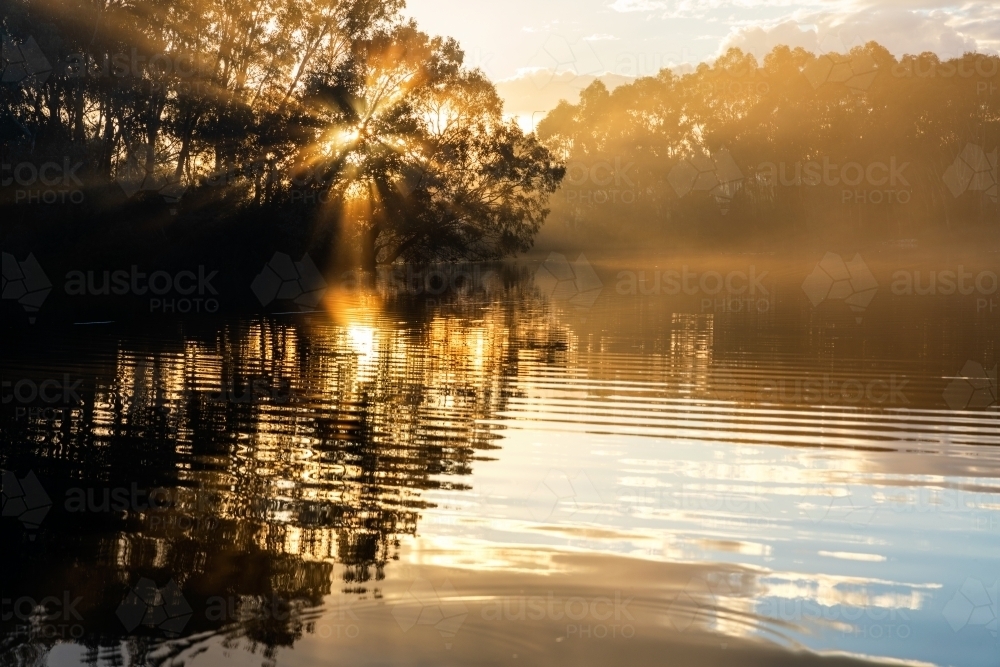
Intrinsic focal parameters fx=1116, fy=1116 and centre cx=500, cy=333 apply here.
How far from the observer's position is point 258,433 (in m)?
13.1

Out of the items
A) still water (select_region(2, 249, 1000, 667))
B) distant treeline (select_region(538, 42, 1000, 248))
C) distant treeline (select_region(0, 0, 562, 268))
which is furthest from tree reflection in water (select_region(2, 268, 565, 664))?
distant treeline (select_region(538, 42, 1000, 248))

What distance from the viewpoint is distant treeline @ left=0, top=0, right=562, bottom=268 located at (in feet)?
123

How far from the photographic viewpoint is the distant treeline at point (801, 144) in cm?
9038

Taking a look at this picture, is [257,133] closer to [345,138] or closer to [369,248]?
[345,138]

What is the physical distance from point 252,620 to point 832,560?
404 cm

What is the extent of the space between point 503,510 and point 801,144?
300 ft

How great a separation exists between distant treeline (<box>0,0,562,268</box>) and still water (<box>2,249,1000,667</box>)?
1816cm

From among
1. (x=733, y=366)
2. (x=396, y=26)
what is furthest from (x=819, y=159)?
(x=733, y=366)

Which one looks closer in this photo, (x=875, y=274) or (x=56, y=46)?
(x=56, y=46)

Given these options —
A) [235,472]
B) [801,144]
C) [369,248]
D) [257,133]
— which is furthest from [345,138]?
[801,144]

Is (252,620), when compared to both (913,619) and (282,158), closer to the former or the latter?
(913,619)

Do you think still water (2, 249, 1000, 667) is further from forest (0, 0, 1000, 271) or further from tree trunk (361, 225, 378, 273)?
tree trunk (361, 225, 378, 273)

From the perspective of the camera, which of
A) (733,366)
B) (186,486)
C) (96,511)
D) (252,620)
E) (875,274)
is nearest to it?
(252,620)

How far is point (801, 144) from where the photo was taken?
95375mm
